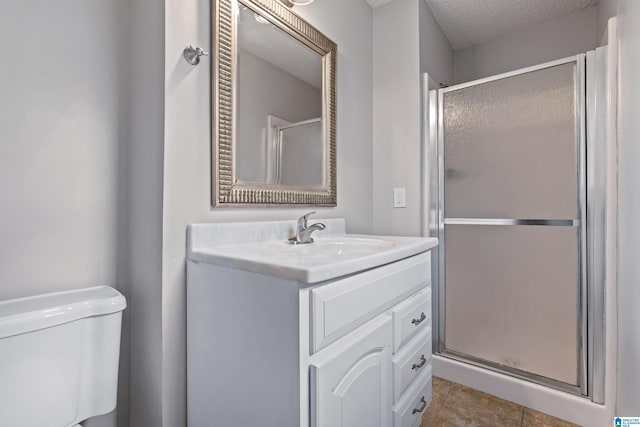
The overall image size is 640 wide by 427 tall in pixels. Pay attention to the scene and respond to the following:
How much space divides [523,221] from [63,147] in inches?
76.2

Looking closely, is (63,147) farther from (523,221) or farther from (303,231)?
(523,221)

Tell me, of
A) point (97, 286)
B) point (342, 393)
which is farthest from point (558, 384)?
point (97, 286)

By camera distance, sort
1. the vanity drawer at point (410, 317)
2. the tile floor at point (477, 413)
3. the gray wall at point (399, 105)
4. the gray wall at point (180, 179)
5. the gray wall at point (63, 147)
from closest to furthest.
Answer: the gray wall at point (63, 147) < the gray wall at point (180, 179) < the vanity drawer at point (410, 317) < the tile floor at point (477, 413) < the gray wall at point (399, 105)

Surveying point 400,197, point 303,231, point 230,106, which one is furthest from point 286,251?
point 400,197

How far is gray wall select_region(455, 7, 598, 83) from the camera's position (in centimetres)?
197

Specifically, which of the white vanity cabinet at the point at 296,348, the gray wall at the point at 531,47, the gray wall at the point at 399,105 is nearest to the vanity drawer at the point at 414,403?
the white vanity cabinet at the point at 296,348

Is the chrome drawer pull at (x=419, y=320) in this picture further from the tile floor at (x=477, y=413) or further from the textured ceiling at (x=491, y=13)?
the textured ceiling at (x=491, y=13)

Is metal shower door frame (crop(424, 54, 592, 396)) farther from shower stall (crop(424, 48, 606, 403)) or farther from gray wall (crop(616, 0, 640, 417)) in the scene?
gray wall (crop(616, 0, 640, 417))

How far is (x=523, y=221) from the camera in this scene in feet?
5.23

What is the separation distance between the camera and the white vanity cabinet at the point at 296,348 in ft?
2.33

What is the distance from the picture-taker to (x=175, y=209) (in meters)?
0.95

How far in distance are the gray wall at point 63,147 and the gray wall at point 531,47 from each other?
7.67ft

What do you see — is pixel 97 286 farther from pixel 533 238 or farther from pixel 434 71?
pixel 434 71

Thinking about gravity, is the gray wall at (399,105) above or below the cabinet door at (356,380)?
above
